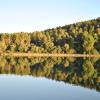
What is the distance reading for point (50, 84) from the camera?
125 feet

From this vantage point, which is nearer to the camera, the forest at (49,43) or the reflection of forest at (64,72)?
the reflection of forest at (64,72)

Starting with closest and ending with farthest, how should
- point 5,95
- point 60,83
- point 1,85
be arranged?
point 5,95, point 1,85, point 60,83

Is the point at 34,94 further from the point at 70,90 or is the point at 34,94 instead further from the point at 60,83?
the point at 60,83

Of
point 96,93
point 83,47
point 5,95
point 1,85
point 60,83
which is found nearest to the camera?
point 5,95

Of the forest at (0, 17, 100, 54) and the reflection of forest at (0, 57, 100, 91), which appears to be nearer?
the reflection of forest at (0, 57, 100, 91)

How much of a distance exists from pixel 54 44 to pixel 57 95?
245 ft

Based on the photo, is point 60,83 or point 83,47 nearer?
point 60,83

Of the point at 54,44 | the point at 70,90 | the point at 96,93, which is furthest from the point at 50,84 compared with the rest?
the point at 54,44

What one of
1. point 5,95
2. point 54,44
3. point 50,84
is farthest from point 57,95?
point 54,44

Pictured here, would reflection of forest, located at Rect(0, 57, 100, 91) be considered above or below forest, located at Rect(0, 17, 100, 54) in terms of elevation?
below

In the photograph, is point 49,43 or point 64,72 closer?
point 64,72

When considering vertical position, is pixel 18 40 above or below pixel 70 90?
above

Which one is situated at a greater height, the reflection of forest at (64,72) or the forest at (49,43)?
the forest at (49,43)

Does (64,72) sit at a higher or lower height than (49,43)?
lower
